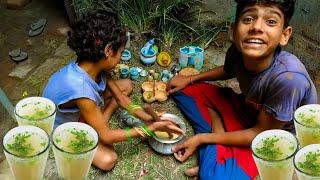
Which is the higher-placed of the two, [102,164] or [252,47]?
[252,47]

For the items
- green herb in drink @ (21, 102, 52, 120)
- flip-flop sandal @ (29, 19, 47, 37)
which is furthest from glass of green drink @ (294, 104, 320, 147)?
flip-flop sandal @ (29, 19, 47, 37)

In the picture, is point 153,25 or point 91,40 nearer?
point 91,40

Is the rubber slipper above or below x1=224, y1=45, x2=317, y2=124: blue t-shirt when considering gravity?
below

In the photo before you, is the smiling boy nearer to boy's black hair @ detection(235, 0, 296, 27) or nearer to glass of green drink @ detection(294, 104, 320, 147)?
boy's black hair @ detection(235, 0, 296, 27)

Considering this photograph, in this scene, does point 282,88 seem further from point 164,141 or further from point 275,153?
point 275,153

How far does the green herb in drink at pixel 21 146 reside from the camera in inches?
75.5

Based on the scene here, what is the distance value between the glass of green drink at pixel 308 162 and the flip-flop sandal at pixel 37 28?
12.6 feet

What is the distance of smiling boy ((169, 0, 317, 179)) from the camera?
111 inches

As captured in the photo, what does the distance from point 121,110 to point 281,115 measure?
1255 millimetres

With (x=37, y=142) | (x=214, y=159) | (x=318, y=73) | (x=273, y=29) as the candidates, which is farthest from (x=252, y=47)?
(x=318, y=73)

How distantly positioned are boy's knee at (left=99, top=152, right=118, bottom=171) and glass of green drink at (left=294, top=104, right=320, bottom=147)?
144 cm

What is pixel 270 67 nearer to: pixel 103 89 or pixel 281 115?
pixel 281 115

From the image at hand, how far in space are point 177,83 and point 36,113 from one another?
5.79ft

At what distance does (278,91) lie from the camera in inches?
113
